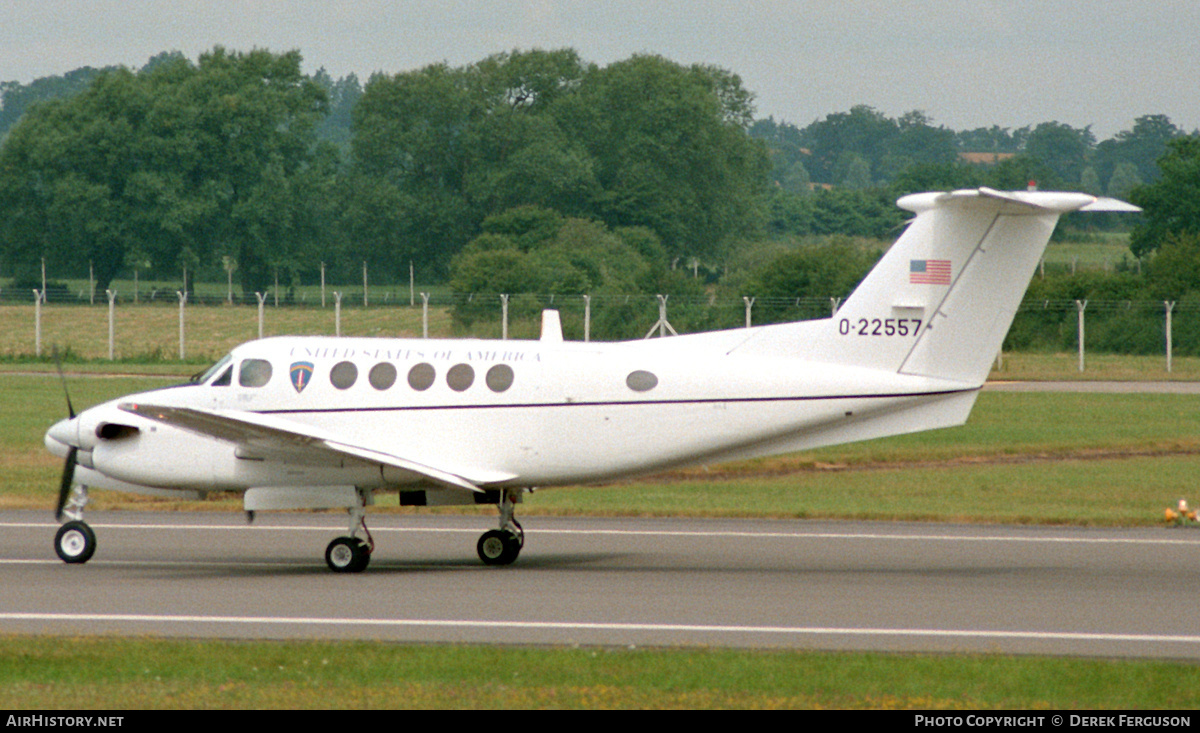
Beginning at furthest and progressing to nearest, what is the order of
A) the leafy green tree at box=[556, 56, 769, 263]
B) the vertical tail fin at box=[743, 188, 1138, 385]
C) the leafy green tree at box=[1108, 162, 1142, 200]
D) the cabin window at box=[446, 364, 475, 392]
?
the leafy green tree at box=[1108, 162, 1142, 200]
the leafy green tree at box=[556, 56, 769, 263]
the cabin window at box=[446, 364, 475, 392]
the vertical tail fin at box=[743, 188, 1138, 385]

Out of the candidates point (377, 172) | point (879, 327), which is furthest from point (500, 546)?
point (377, 172)

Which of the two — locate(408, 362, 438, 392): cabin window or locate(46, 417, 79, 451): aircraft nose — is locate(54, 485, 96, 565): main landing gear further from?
locate(408, 362, 438, 392): cabin window

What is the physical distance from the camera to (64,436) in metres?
16.5

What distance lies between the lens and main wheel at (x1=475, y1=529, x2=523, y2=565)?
54.3ft

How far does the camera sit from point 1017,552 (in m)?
17.5

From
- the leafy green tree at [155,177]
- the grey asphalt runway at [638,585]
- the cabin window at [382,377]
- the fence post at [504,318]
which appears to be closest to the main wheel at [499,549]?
the grey asphalt runway at [638,585]

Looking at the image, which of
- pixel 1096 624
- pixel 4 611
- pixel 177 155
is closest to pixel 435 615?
pixel 4 611

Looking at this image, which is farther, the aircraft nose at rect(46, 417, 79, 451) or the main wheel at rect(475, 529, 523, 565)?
the main wheel at rect(475, 529, 523, 565)

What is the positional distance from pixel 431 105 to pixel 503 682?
85.4 meters

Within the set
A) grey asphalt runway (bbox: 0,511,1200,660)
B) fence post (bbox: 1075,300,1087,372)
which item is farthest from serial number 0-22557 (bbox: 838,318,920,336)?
fence post (bbox: 1075,300,1087,372)

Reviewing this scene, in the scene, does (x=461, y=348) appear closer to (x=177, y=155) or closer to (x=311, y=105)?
(x=177, y=155)

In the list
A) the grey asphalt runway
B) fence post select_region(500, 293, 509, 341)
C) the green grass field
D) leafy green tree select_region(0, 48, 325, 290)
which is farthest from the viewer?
leafy green tree select_region(0, 48, 325, 290)

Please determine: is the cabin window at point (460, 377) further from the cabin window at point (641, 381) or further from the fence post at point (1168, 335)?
the fence post at point (1168, 335)

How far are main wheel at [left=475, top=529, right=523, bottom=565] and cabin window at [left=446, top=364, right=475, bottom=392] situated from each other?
1.67 meters
